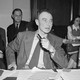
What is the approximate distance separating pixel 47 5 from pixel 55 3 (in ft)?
0.85

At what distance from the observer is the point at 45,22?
1.82m

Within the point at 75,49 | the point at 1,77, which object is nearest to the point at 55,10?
the point at 75,49

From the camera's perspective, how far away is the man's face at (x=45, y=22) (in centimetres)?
179

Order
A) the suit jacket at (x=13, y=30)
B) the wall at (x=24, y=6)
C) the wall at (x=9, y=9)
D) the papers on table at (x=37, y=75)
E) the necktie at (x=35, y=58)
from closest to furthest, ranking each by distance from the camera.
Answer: the papers on table at (x=37, y=75), the necktie at (x=35, y=58), the suit jacket at (x=13, y=30), the wall at (x=9, y=9), the wall at (x=24, y=6)

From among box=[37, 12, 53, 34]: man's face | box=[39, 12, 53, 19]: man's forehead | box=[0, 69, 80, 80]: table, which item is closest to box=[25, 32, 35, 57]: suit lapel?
box=[37, 12, 53, 34]: man's face

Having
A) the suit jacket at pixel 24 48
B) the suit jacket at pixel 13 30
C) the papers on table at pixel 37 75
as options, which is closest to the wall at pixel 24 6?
the suit jacket at pixel 13 30

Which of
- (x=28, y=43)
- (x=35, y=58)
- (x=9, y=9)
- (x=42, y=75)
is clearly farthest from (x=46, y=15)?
(x=9, y=9)

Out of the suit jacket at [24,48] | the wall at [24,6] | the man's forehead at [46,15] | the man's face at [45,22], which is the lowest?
the suit jacket at [24,48]

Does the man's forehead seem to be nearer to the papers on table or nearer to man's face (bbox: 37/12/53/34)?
man's face (bbox: 37/12/53/34)

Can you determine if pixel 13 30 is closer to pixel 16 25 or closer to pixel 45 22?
pixel 16 25

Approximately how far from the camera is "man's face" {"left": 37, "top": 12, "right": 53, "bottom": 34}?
1793mm

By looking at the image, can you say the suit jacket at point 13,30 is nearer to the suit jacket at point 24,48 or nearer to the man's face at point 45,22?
the suit jacket at point 24,48

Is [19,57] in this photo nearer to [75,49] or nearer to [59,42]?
[59,42]

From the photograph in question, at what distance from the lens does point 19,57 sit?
184 cm
